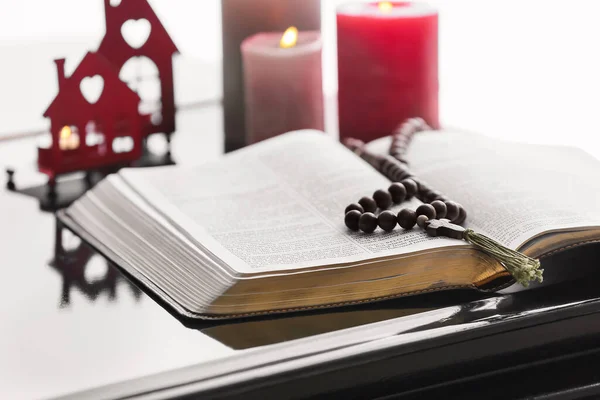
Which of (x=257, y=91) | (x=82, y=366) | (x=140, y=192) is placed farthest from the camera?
(x=257, y=91)

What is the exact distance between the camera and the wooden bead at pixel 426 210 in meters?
0.81

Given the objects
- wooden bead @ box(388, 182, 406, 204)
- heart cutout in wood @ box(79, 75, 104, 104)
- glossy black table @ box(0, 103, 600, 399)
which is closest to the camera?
glossy black table @ box(0, 103, 600, 399)

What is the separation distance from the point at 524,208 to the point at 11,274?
51 cm

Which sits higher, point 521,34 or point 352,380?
point 521,34

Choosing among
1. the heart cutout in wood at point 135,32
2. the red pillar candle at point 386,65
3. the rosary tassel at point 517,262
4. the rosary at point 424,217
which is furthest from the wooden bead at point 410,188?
the heart cutout in wood at point 135,32

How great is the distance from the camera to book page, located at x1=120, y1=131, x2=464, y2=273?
0.76m

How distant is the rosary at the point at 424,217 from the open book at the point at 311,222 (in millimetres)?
11

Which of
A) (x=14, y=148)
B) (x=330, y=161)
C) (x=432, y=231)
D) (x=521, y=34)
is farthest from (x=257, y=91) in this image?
→ (x=521, y=34)

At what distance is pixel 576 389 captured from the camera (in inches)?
27.6

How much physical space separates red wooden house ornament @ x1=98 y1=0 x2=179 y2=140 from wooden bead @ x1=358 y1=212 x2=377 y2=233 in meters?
0.50

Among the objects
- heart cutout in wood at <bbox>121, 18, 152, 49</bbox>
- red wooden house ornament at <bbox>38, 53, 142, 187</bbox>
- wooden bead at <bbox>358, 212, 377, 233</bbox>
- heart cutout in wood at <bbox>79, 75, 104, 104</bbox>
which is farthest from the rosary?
heart cutout in wood at <bbox>121, 18, 152, 49</bbox>

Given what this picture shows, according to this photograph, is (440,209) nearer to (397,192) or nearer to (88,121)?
(397,192)

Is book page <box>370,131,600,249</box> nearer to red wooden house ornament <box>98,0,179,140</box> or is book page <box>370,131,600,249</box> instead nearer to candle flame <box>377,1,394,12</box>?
candle flame <box>377,1,394,12</box>

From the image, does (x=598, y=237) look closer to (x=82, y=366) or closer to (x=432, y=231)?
(x=432, y=231)
